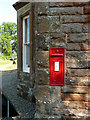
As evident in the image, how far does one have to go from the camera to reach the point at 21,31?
564 cm

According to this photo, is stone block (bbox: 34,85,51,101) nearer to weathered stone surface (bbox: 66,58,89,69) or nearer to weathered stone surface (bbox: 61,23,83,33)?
weathered stone surface (bbox: 66,58,89,69)

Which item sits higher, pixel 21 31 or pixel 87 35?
pixel 21 31

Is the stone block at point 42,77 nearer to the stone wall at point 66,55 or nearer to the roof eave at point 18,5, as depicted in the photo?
the stone wall at point 66,55

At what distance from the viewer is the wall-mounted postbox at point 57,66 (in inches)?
115

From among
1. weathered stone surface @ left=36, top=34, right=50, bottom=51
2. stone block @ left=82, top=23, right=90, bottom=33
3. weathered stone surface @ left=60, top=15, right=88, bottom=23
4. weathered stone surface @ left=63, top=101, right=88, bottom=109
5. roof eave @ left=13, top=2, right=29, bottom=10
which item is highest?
roof eave @ left=13, top=2, right=29, bottom=10

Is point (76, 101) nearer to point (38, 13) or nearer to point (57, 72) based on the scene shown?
point (57, 72)

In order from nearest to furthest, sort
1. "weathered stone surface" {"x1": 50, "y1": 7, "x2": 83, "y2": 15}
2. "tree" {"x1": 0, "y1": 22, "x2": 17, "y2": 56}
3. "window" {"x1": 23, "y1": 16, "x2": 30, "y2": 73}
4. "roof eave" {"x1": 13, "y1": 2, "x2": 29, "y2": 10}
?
"weathered stone surface" {"x1": 50, "y1": 7, "x2": 83, "y2": 15} → "roof eave" {"x1": 13, "y1": 2, "x2": 29, "y2": 10} → "window" {"x1": 23, "y1": 16, "x2": 30, "y2": 73} → "tree" {"x1": 0, "y1": 22, "x2": 17, "y2": 56}

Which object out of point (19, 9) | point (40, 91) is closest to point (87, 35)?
point (40, 91)

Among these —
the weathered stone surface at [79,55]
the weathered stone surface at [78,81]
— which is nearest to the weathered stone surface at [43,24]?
the weathered stone surface at [79,55]

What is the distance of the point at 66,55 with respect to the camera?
2945 millimetres

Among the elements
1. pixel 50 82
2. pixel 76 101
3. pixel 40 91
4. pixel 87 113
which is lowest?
pixel 87 113

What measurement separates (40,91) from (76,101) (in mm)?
797

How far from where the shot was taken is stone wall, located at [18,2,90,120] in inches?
114

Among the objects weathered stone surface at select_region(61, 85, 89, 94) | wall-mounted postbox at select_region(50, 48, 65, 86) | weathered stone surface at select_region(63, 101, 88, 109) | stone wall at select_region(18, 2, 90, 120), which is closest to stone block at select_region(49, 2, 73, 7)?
stone wall at select_region(18, 2, 90, 120)
